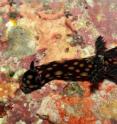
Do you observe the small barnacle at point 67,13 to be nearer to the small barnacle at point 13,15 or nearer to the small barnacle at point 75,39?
the small barnacle at point 75,39

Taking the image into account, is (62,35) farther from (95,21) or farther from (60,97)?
(60,97)

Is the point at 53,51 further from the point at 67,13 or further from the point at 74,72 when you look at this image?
the point at 67,13

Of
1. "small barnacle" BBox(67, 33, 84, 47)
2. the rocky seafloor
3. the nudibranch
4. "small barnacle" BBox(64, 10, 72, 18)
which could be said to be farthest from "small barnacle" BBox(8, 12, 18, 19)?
the nudibranch

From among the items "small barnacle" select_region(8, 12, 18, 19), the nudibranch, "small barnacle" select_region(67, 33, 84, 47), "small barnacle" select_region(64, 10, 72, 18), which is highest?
"small barnacle" select_region(8, 12, 18, 19)

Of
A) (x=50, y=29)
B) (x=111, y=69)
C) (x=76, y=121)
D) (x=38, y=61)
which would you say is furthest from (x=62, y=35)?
(x=76, y=121)

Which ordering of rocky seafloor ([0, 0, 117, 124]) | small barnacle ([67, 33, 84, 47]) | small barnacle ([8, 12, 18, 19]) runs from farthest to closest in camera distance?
small barnacle ([8, 12, 18, 19])
small barnacle ([67, 33, 84, 47])
rocky seafloor ([0, 0, 117, 124])

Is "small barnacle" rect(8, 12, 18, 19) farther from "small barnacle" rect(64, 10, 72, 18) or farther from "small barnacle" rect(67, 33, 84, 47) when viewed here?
"small barnacle" rect(67, 33, 84, 47)

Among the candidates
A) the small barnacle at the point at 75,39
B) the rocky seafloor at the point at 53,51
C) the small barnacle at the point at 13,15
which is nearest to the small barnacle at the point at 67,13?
the rocky seafloor at the point at 53,51

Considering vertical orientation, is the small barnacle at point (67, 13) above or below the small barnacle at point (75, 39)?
above

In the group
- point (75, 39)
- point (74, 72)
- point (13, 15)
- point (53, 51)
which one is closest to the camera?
point (74, 72)

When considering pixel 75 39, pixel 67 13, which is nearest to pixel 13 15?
pixel 67 13

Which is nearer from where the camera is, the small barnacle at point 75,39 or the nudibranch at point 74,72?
the nudibranch at point 74,72
